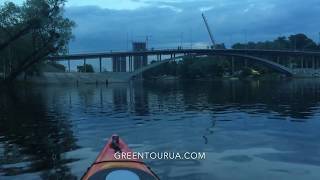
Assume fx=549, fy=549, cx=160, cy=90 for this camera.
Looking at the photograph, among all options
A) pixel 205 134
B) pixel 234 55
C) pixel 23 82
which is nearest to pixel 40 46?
pixel 23 82

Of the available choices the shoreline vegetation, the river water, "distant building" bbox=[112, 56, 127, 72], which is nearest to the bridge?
"distant building" bbox=[112, 56, 127, 72]

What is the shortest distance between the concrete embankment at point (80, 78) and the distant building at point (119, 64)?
261 inches

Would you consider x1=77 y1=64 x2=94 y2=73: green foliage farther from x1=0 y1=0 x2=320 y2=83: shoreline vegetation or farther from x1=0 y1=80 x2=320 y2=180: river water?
x1=0 y1=80 x2=320 y2=180: river water

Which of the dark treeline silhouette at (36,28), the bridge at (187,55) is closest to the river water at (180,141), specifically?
the dark treeline silhouette at (36,28)

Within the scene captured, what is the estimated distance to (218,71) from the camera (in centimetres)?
19050

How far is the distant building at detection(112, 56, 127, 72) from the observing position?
159m

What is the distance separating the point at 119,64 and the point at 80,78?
2148 cm

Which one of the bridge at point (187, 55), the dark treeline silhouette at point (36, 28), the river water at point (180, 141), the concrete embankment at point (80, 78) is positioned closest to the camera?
the river water at point (180, 141)

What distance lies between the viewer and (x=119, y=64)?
161 metres

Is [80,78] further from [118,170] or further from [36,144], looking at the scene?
[118,170]

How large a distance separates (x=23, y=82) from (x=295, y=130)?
282 ft

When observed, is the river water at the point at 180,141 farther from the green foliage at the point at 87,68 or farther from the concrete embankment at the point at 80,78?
the green foliage at the point at 87,68

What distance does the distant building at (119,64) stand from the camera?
521ft

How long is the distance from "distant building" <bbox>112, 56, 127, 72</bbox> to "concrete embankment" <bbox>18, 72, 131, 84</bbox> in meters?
6.63
